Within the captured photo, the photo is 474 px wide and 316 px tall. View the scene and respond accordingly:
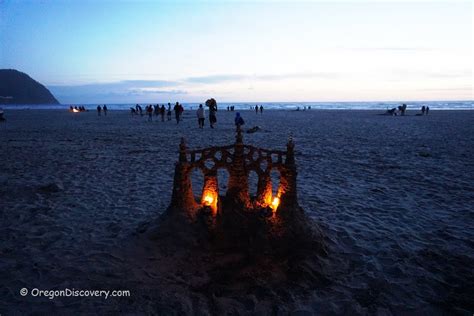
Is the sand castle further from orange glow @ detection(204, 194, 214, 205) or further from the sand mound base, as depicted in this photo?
the sand mound base

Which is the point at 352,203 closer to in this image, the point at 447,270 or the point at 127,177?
the point at 447,270

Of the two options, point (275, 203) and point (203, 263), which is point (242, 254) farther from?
point (275, 203)

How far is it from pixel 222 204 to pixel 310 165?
777cm

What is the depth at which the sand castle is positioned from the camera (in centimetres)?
523

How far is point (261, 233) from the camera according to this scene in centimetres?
507

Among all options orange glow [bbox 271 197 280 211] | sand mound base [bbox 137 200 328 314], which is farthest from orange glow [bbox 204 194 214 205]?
orange glow [bbox 271 197 280 211]

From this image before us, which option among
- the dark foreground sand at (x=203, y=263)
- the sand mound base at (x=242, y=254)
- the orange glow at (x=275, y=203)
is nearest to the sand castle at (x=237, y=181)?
the orange glow at (x=275, y=203)

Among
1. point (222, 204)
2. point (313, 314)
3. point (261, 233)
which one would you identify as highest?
point (222, 204)

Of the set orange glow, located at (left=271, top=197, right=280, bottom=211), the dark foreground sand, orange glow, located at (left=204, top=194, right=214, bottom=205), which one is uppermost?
orange glow, located at (left=204, top=194, right=214, bottom=205)

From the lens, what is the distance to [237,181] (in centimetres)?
538

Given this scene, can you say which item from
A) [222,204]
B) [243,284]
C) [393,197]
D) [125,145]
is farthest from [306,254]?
[125,145]

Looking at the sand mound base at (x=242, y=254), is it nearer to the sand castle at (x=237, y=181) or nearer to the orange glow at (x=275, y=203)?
the sand castle at (x=237, y=181)

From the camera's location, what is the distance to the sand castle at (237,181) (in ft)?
17.2

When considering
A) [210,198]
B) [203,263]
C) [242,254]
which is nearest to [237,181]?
[210,198]
